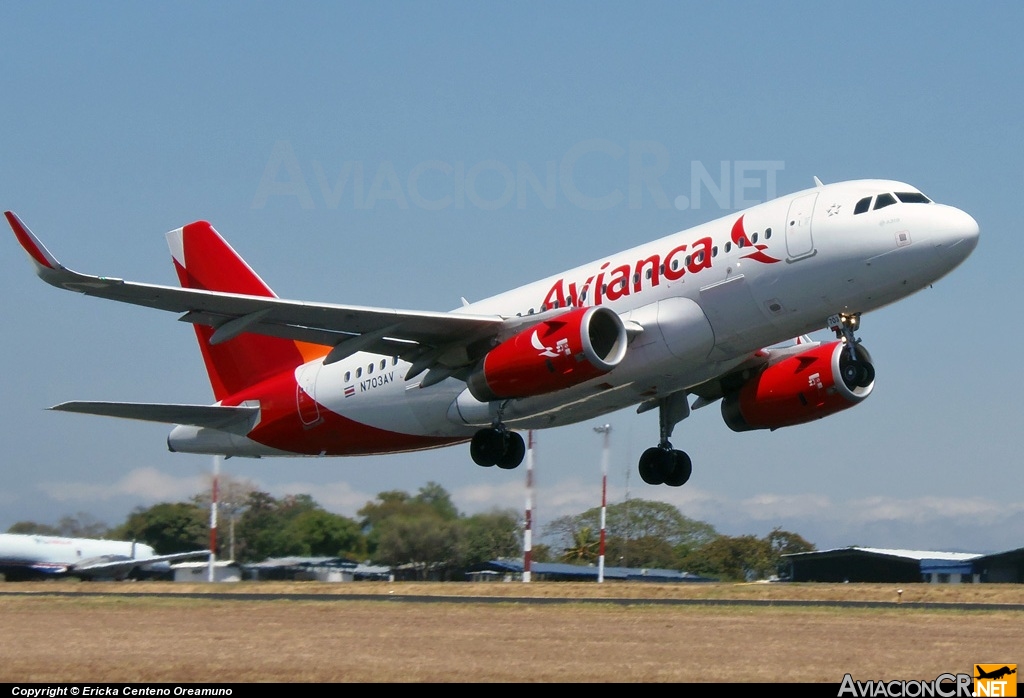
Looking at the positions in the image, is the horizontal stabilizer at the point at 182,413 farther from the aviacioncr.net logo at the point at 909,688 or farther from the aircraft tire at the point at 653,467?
the aviacioncr.net logo at the point at 909,688

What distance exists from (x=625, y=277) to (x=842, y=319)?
4186 mm

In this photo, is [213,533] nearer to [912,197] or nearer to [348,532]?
[348,532]

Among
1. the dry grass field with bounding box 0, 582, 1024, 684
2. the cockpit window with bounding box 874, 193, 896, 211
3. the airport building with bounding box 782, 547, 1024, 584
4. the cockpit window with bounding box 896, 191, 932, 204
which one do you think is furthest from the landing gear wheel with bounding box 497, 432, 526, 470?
the airport building with bounding box 782, 547, 1024, 584

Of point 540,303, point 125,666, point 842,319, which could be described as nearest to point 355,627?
point 125,666

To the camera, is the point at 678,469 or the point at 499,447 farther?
the point at 678,469

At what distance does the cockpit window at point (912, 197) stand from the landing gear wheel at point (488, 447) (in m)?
9.58

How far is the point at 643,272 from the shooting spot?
2612cm

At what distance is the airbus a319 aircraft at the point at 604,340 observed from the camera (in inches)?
947

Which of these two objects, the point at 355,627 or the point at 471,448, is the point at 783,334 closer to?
the point at 471,448

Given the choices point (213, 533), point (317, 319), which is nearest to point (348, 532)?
point (213, 533)

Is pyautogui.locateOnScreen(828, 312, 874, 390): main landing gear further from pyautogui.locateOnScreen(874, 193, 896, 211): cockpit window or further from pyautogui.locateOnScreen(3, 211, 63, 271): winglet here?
pyautogui.locateOnScreen(3, 211, 63, 271): winglet

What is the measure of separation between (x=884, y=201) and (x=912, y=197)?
1.85 ft

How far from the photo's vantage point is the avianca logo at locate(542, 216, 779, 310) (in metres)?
25.0

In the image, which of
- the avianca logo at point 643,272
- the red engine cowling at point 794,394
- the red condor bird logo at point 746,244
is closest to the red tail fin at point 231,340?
the avianca logo at point 643,272
